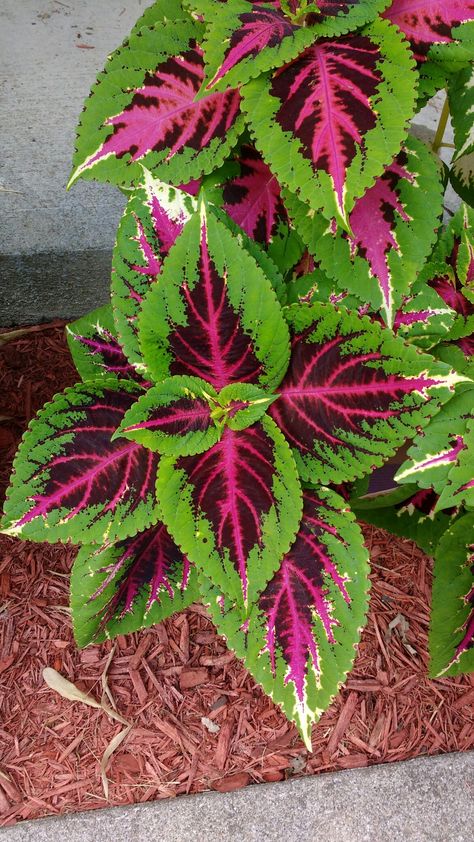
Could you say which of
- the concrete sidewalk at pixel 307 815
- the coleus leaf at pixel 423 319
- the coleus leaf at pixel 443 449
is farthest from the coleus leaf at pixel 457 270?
the concrete sidewalk at pixel 307 815

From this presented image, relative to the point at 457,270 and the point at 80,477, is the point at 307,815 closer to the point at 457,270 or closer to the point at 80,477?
the point at 80,477

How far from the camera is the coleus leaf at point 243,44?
776 millimetres

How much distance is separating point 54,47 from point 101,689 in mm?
1607

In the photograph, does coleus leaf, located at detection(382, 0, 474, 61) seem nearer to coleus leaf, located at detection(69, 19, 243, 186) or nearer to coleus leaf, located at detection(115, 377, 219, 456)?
coleus leaf, located at detection(69, 19, 243, 186)

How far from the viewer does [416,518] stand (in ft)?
3.91

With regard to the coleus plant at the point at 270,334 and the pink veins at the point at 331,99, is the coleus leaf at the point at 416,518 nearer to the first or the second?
the coleus plant at the point at 270,334

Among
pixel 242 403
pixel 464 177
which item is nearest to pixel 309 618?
pixel 242 403

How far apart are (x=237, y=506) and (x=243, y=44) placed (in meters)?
0.50

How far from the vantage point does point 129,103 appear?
0.90 metres

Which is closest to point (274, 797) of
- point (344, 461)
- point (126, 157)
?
point (344, 461)

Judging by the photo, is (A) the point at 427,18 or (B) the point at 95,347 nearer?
(A) the point at 427,18

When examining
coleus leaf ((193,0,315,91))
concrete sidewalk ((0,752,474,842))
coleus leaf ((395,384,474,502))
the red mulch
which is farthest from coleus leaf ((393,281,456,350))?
concrete sidewalk ((0,752,474,842))

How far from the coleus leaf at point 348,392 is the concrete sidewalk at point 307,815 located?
61cm

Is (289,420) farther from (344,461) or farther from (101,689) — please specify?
(101,689)
